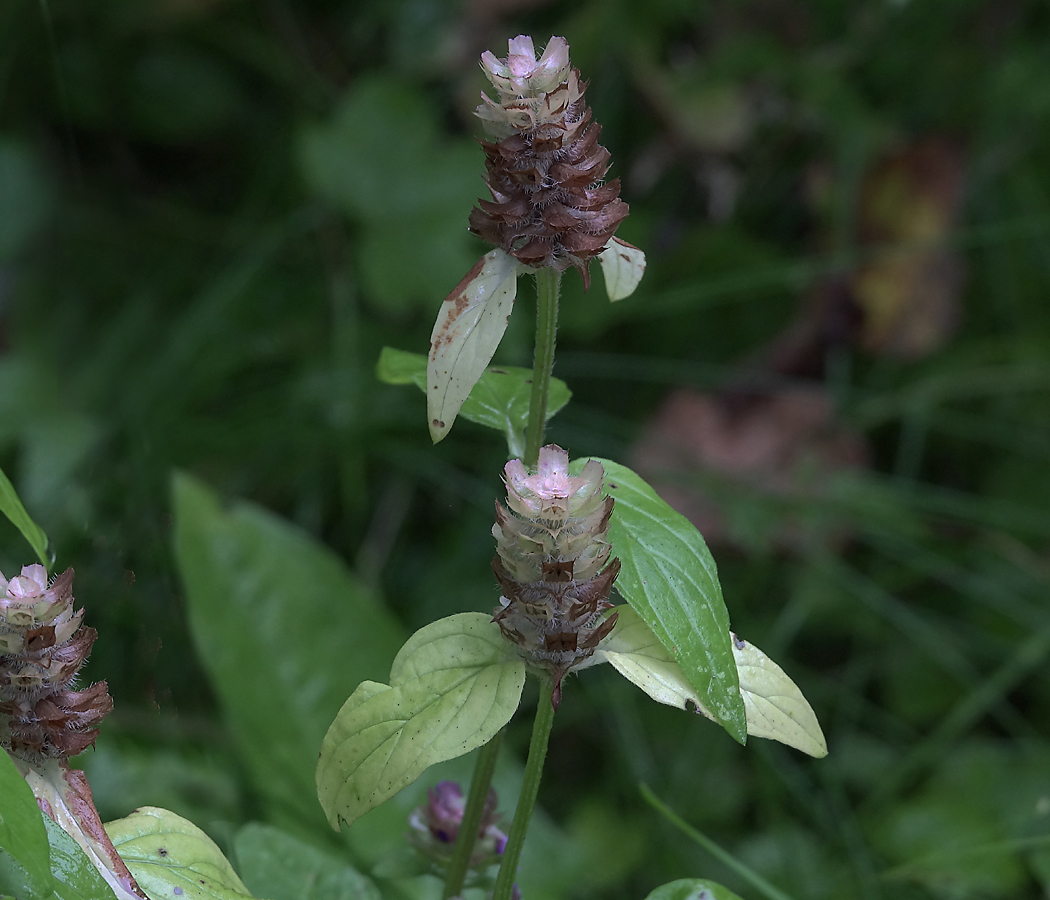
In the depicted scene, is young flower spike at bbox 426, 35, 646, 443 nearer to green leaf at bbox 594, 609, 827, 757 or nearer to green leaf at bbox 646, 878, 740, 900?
green leaf at bbox 594, 609, 827, 757

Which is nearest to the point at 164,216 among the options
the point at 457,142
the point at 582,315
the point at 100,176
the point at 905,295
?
the point at 100,176

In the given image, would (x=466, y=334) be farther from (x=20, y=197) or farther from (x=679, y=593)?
(x=20, y=197)

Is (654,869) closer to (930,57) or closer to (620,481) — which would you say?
(620,481)

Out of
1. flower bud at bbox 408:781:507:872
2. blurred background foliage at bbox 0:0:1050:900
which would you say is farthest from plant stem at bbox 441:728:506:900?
blurred background foliage at bbox 0:0:1050:900

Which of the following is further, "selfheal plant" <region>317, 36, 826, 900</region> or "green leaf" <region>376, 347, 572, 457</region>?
"green leaf" <region>376, 347, 572, 457</region>

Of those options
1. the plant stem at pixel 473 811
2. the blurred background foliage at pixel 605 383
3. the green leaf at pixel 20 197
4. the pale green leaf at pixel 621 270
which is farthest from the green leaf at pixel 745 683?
the green leaf at pixel 20 197

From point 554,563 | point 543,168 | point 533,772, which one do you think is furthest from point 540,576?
point 543,168
